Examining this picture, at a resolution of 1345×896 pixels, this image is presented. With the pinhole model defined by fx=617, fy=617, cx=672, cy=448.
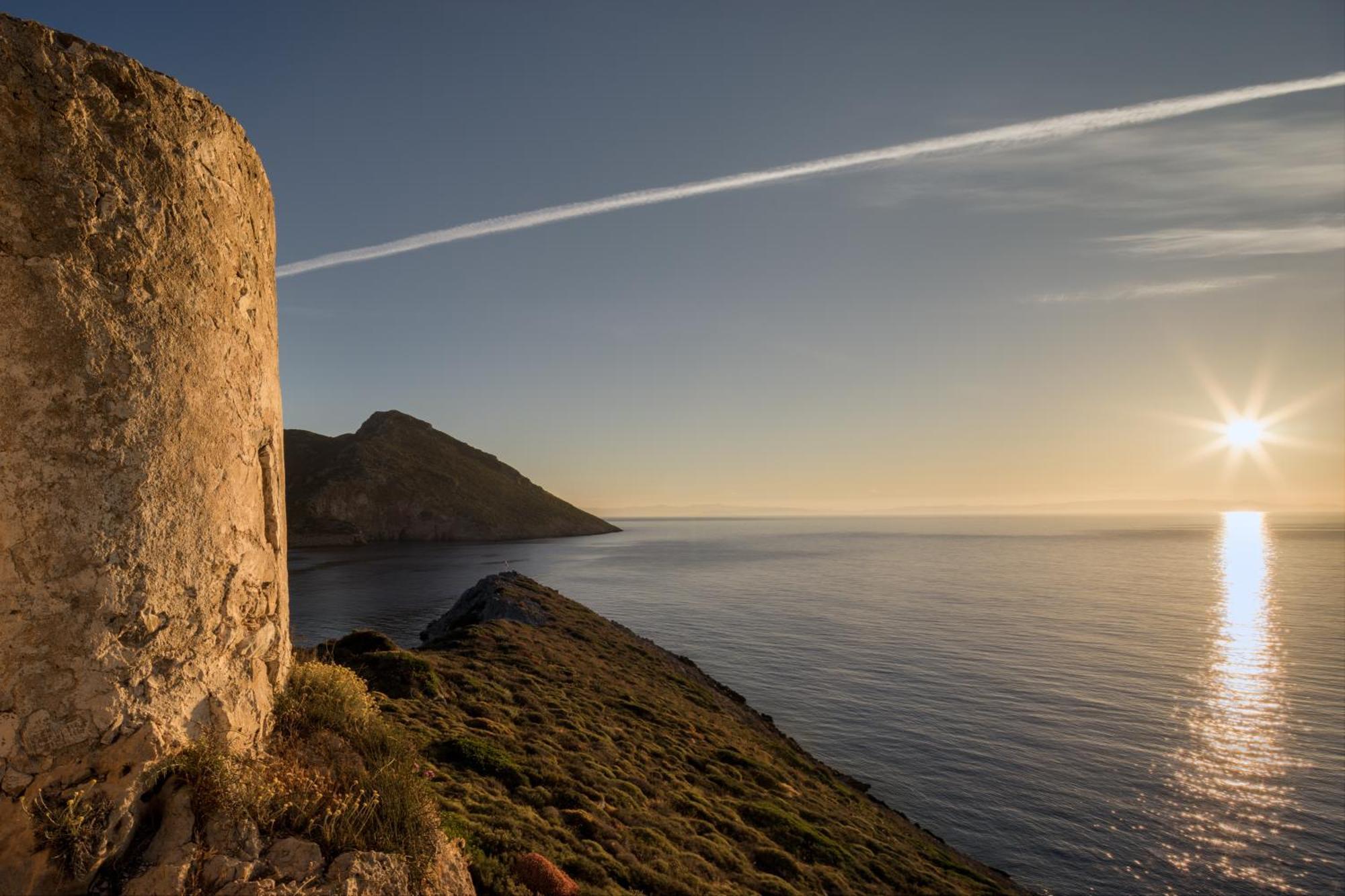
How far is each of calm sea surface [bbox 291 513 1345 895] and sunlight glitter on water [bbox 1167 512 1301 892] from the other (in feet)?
0.38

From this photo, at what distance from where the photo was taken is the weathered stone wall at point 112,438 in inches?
194

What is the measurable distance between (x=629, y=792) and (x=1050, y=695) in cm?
3619

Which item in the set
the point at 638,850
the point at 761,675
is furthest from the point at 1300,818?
the point at 638,850

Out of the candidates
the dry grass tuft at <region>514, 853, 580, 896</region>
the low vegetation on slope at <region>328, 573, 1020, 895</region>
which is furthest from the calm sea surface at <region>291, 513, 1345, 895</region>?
the dry grass tuft at <region>514, 853, 580, 896</region>

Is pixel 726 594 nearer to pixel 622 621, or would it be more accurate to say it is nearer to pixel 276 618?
pixel 622 621

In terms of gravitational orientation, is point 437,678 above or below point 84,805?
below

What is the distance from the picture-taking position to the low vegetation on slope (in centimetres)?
1140

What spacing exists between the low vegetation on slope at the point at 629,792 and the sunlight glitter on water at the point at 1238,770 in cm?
975

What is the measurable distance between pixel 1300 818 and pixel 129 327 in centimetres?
3959

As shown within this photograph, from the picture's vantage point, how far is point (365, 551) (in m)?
138

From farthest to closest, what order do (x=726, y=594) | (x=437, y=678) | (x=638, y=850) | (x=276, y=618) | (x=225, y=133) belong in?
(x=726, y=594) → (x=437, y=678) → (x=638, y=850) → (x=276, y=618) → (x=225, y=133)

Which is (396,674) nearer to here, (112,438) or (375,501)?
(112,438)

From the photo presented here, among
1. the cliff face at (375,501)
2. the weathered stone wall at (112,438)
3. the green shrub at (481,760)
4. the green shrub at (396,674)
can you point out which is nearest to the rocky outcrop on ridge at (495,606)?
the green shrub at (396,674)

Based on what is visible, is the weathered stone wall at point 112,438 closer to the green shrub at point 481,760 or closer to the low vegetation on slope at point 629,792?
the low vegetation on slope at point 629,792
